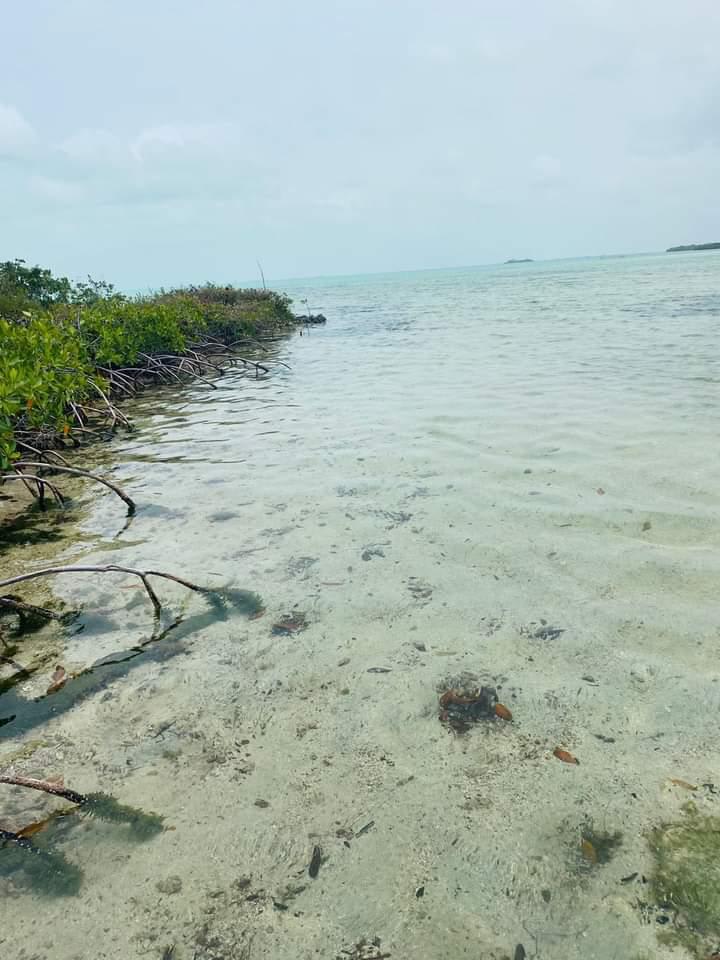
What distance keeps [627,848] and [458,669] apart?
53.3 inches

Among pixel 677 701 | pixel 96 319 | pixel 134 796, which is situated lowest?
pixel 677 701

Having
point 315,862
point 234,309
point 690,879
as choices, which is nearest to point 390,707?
point 315,862

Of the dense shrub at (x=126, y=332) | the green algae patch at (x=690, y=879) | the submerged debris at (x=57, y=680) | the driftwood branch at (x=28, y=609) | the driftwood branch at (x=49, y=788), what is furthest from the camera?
the dense shrub at (x=126, y=332)

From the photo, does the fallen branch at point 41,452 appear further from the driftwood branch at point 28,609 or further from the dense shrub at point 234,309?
the dense shrub at point 234,309

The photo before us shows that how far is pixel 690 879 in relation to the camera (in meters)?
2.22

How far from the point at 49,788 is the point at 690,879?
8.76ft

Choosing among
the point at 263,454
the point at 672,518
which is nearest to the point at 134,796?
the point at 672,518

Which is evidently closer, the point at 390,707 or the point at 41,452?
the point at 390,707

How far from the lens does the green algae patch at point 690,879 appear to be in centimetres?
202

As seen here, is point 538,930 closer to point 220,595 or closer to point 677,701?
point 677,701

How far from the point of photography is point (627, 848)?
2.36 meters

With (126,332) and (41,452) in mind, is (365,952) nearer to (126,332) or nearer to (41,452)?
(41,452)

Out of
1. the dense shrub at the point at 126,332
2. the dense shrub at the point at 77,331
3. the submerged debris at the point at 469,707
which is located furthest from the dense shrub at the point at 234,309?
the submerged debris at the point at 469,707

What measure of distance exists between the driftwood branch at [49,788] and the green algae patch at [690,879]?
2.48 meters
